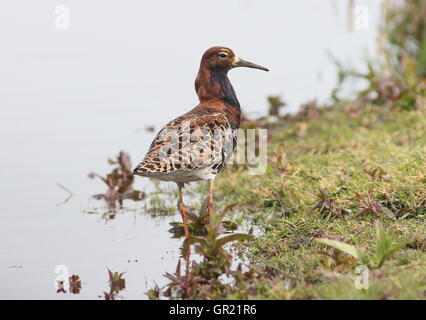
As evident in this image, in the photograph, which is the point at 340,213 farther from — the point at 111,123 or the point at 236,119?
the point at 111,123

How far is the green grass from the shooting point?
15.0ft

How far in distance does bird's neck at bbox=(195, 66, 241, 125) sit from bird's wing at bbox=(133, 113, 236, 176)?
0.38m

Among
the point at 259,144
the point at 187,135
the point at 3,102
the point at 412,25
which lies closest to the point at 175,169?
the point at 187,135

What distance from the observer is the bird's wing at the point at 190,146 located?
6027 mm

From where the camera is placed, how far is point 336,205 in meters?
6.31

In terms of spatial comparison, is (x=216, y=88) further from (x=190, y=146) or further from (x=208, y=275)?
(x=208, y=275)

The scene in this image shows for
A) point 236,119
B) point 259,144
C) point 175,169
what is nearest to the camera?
point 175,169

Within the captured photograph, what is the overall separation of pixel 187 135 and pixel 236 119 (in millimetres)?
908

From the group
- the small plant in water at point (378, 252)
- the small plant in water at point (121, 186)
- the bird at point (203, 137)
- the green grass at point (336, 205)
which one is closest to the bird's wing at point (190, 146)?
the bird at point (203, 137)

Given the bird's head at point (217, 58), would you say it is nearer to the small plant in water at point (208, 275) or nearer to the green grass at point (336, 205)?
the green grass at point (336, 205)

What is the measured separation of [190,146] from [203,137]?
18 cm

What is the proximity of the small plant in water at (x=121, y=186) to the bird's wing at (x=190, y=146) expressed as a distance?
1479mm

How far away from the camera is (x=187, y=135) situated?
6.32 metres

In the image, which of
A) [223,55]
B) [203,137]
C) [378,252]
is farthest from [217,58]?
[378,252]
